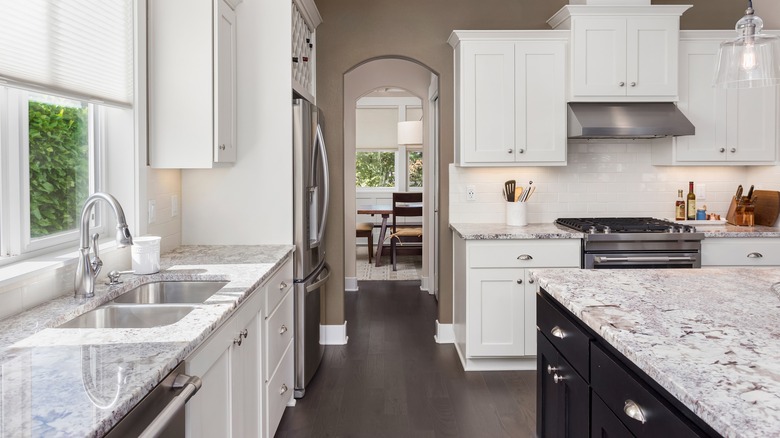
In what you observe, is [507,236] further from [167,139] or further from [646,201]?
[167,139]

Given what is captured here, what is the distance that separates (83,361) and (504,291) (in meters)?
2.76

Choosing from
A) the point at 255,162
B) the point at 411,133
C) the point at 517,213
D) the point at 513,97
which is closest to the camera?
the point at 255,162

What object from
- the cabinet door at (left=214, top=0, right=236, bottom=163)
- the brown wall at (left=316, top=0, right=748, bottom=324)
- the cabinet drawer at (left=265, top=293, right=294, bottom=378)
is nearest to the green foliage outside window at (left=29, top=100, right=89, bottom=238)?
the cabinet door at (left=214, top=0, right=236, bottom=163)

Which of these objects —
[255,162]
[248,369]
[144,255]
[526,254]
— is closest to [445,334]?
[526,254]

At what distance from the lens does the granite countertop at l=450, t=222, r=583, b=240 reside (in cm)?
354

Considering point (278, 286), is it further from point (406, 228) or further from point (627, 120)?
point (406, 228)

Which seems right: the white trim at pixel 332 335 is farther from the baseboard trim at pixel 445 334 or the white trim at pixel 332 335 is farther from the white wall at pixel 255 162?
the white wall at pixel 255 162

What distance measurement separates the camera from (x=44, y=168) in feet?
6.57

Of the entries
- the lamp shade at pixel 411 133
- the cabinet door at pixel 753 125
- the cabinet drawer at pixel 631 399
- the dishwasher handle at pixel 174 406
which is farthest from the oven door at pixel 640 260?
the lamp shade at pixel 411 133

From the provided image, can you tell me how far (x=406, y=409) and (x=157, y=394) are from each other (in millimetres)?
2055

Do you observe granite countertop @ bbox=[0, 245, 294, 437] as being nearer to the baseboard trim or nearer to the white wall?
the white wall

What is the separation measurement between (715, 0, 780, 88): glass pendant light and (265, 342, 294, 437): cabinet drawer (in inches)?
85.7

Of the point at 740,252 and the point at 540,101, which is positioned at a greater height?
the point at 540,101

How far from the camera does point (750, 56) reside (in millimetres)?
1759
